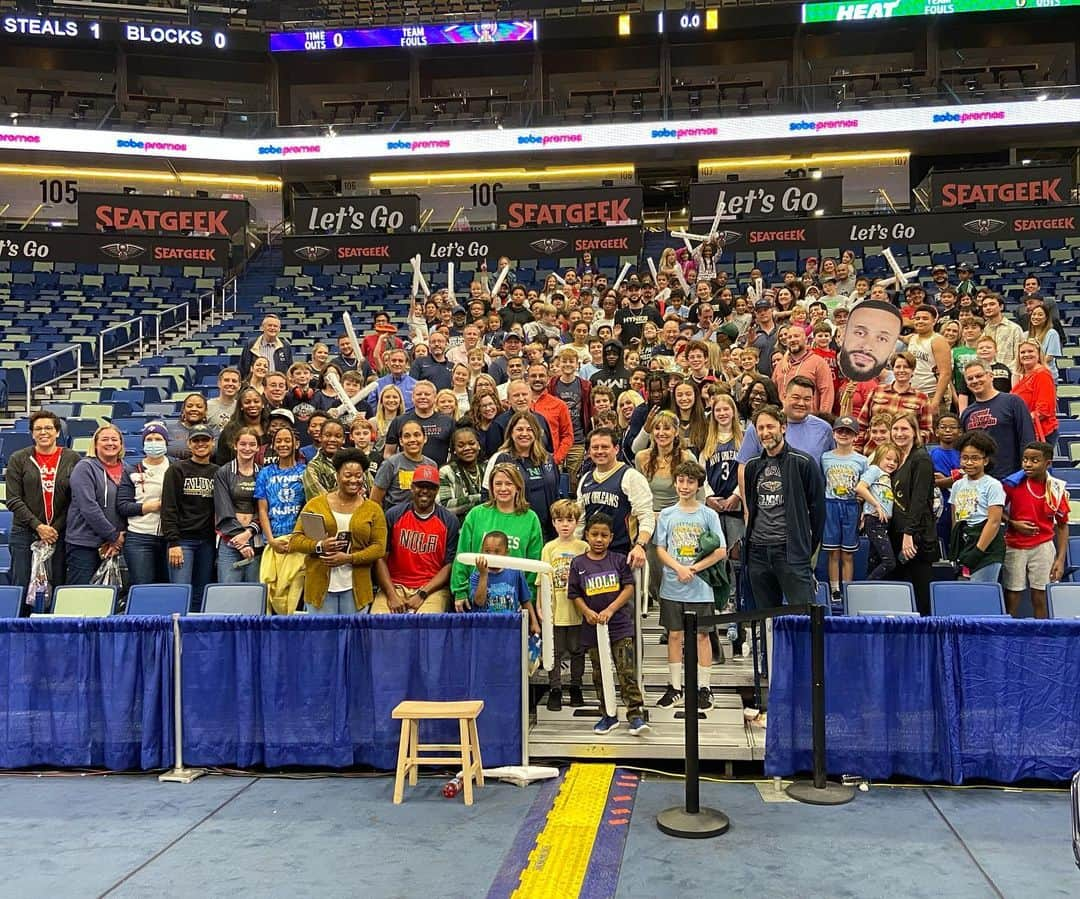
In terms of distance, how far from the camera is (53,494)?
7406mm

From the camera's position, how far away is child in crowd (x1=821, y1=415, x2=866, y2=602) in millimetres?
6949

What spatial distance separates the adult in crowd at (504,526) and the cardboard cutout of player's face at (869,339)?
Result: 3533 millimetres

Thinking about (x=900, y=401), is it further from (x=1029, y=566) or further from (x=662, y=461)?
(x=662, y=461)

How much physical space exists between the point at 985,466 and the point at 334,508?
4619 millimetres

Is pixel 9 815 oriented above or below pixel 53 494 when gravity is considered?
below

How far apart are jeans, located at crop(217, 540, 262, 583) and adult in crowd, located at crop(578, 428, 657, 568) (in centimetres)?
249

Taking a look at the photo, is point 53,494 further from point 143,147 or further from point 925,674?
point 143,147

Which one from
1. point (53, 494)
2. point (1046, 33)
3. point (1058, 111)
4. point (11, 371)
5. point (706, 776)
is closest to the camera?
point (706, 776)

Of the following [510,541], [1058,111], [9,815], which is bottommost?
[9,815]

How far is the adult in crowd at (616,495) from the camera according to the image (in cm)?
644

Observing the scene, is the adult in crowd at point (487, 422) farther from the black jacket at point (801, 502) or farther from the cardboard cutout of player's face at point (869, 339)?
the cardboard cutout of player's face at point (869, 339)

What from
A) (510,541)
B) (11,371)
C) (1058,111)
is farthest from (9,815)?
(1058,111)

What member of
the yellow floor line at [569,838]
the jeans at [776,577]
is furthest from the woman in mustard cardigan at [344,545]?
the jeans at [776,577]

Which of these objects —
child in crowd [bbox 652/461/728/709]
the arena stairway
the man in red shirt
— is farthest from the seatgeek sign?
the arena stairway
